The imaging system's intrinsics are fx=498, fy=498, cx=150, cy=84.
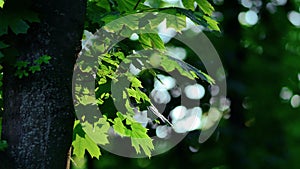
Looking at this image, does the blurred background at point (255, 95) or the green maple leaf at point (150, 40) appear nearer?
the blurred background at point (255, 95)

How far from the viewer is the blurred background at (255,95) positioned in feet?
1.74

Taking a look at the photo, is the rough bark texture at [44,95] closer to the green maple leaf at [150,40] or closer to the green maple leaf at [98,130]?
the green maple leaf at [98,130]

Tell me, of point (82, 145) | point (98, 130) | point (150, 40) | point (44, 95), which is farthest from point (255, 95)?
point (82, 145)

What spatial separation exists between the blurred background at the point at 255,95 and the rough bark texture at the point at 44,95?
5.63ft

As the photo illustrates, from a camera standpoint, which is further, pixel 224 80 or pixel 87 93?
pixel 87 93

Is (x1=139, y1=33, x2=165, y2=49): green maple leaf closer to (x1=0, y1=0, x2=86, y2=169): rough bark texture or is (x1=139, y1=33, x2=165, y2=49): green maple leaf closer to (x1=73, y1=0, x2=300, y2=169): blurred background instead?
(x1=0, y1=0, x2=86, y2=169): rough bark texture

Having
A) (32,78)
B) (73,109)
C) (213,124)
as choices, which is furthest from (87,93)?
(213,124)

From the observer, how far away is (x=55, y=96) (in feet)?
7.64

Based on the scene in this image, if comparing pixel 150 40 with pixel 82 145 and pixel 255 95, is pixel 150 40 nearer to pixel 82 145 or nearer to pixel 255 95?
pixel 82 145

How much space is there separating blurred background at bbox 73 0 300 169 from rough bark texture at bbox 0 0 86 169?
5.63 ft

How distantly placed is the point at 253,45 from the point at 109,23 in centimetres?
205

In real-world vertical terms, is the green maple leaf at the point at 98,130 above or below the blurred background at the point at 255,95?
below

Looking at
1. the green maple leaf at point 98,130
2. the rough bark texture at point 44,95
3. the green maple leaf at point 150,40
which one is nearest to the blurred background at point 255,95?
the rough bark texture at point 44,95

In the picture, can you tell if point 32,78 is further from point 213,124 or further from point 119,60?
point 213,124
